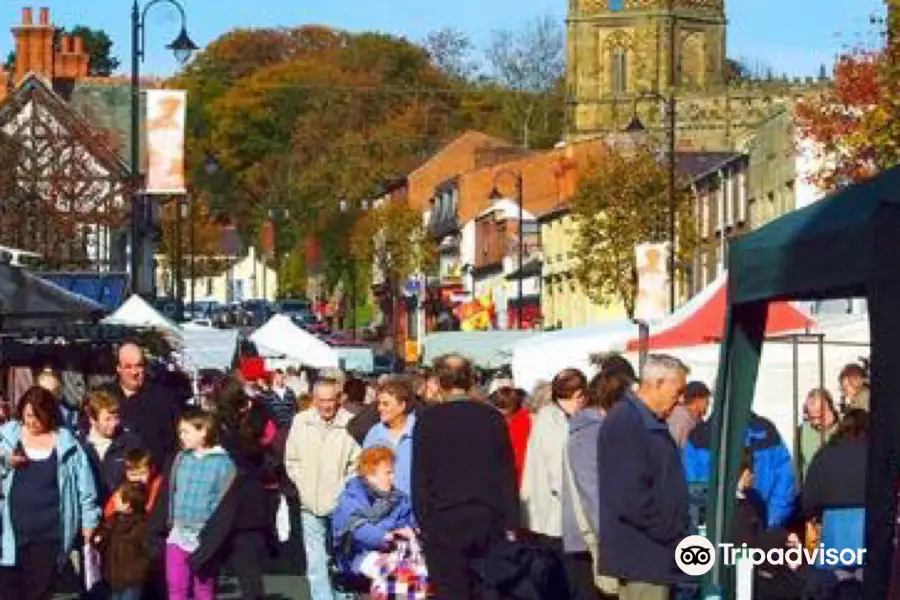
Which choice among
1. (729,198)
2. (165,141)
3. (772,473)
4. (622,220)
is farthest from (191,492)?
(622,220)

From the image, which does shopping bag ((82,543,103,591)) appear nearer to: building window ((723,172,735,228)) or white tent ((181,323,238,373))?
white tent ((181,323,238,373))

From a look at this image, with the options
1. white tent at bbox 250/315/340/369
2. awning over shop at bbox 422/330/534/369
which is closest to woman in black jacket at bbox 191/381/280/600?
white tent at bbox 250/315/340/369

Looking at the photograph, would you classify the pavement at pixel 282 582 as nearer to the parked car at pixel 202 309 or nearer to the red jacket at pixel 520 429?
the red jacket at pixel 520 429

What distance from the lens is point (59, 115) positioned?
63344 millimetres

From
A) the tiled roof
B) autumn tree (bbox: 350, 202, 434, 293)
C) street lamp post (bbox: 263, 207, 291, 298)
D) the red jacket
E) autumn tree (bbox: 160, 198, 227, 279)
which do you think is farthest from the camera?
street lamp post (bbox: 263, 207, 291, 298)

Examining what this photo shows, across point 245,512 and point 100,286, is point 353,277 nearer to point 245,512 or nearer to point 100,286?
point 100,286

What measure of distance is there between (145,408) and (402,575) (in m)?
4.50

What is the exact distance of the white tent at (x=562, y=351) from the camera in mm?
32406

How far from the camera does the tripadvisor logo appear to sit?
13383mm

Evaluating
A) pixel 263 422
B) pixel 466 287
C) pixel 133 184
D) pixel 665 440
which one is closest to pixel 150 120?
pixel 133 184

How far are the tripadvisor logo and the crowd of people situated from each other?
6cm

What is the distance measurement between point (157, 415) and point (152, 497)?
2.24m

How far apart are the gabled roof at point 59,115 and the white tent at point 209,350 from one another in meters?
10.2

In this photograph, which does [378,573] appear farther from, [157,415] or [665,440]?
[157,415]
